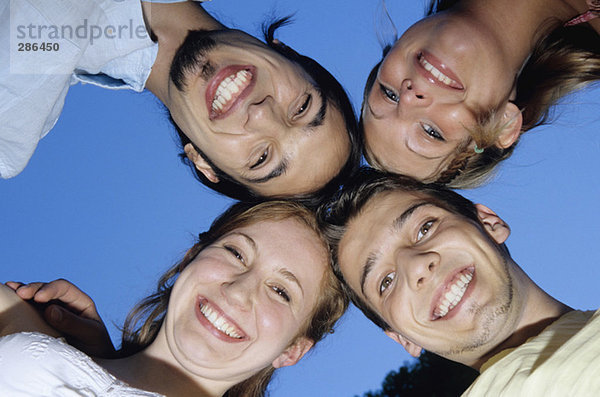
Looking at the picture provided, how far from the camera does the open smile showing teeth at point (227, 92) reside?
266cm

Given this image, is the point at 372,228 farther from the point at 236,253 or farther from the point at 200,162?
the point at 200,162

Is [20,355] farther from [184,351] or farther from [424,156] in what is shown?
[424,156]

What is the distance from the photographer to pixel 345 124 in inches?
118

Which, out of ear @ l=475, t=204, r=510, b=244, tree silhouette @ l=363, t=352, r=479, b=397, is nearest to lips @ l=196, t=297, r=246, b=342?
ear @ l=475, t=204, r=510, b=244

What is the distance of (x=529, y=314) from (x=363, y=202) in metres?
0.95

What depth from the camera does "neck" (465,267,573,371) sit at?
2523 millimetres

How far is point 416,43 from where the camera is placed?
108 inches

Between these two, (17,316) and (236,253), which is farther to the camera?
(236,253)

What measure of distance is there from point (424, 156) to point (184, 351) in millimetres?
1492

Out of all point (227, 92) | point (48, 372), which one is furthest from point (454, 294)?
point (48, 372)

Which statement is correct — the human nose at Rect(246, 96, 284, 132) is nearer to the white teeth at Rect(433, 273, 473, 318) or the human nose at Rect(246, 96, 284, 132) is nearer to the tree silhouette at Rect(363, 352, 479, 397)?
the white teeth at Rect(433, 273, 473, 318)

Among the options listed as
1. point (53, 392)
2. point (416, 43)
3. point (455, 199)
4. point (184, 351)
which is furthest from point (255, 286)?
point (416, 43)

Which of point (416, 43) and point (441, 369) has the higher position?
point (416, 43)

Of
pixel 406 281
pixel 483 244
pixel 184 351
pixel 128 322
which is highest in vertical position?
pixel 483 244
